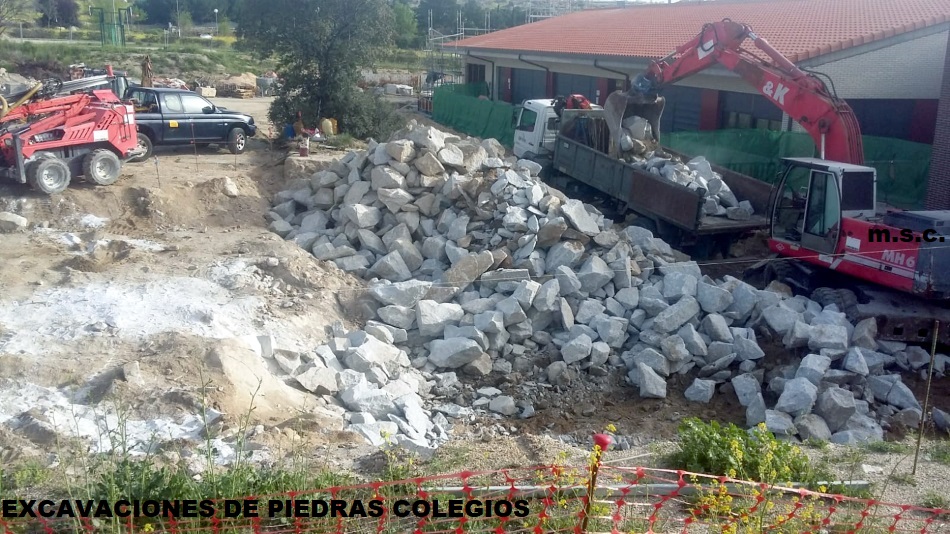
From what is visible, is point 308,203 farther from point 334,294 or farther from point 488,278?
point 488,278

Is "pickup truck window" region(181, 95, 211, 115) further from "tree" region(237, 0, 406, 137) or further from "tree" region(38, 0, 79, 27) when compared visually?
"tree" region(38, 0, 79, 27)

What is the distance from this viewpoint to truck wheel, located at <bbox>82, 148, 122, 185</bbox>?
15.5 metres

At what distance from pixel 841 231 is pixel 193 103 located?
14937 millimetres

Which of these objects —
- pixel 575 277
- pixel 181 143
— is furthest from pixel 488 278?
pixel 181 143

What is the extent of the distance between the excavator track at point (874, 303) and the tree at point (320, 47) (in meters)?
14.7

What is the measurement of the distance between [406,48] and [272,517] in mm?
64744

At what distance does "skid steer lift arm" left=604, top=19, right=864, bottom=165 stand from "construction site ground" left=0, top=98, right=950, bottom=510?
258 centimetres

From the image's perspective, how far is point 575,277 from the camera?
1175 cm

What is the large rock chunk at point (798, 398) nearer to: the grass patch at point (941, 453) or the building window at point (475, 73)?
the grass patch at point (941, 453)

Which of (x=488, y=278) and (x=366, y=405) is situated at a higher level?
(x=488, y=278)

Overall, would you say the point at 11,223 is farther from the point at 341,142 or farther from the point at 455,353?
the point at 341,142

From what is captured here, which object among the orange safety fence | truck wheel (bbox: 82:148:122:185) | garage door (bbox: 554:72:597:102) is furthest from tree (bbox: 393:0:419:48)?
the orange safety fence

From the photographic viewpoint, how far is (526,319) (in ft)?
36.8

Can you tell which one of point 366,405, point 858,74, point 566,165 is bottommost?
point 366,405
